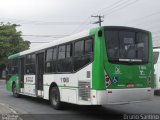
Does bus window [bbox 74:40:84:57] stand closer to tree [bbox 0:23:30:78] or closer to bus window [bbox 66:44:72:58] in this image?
bus window [bbox 66:44:72:58]

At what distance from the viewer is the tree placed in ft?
197

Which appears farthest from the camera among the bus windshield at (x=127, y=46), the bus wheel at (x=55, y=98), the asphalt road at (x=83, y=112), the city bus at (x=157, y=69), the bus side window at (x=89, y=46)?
the city bus at (x=157, y=69)

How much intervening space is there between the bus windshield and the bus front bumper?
3.28ft

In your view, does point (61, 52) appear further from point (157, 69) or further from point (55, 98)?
point (157, 69)

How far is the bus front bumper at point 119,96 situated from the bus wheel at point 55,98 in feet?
10.8

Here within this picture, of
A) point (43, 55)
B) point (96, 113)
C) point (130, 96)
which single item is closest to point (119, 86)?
point (130, 96)

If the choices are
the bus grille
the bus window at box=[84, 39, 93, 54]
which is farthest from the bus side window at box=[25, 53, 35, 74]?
the bus window at box=[84, 39, 93, 54]

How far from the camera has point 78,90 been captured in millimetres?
12758

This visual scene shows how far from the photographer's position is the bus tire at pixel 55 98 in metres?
14.7

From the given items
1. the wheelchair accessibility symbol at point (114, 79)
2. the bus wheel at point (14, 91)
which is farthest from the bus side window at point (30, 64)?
the wheelchair accessibility symbol at point (114, 79)

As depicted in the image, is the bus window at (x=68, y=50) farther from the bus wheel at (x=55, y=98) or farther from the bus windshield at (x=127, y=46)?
the bus windshield at (x=127, y=46)

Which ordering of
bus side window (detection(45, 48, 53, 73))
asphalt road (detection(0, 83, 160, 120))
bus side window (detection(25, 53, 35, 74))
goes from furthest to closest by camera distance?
1. bus side window (detection(25, 53, 35, 74))
2. bus side window (detection(45, 48, 53, 73))
3. asphalt road (detection(0, 83, 160, 120))

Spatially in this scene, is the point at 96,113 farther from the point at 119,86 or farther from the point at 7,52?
the point at 7,52

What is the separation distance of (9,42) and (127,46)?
5052cm
